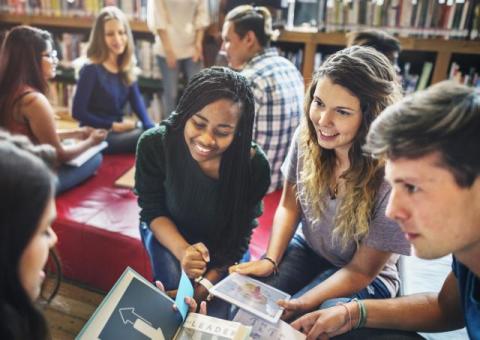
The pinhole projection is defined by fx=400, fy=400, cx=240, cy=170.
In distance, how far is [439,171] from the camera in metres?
0.73

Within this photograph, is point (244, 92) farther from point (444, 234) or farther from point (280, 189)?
point (280, 189)

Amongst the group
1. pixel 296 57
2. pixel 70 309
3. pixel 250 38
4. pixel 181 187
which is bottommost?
pixel 70 309

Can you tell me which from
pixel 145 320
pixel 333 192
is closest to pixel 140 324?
pixel 145 320

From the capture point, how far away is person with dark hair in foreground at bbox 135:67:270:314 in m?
1.17

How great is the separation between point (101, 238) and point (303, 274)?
2.87ft

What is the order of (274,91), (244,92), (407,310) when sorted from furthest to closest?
(274,91)
(244,92)
(407,310)

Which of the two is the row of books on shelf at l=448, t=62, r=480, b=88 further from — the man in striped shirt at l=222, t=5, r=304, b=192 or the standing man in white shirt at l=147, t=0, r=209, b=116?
the standing man in white shirt at l=147, t=0, r=209, b=116

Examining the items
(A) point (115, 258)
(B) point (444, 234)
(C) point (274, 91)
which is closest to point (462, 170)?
(B) point (444, 234)

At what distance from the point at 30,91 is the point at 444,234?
5.41 feet

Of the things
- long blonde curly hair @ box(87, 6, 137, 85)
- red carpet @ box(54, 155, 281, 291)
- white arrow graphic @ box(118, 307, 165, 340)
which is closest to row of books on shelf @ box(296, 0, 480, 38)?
long blonde curly hair @ box(87, 6, 137, 85)

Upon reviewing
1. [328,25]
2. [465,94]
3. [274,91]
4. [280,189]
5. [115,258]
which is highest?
[328,25]

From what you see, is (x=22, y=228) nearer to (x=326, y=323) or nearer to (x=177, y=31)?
(x=326, y=323)

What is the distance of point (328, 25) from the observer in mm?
2928

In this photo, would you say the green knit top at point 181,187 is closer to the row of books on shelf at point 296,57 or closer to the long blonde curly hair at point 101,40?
the long blonde curly hair at point 101,40
